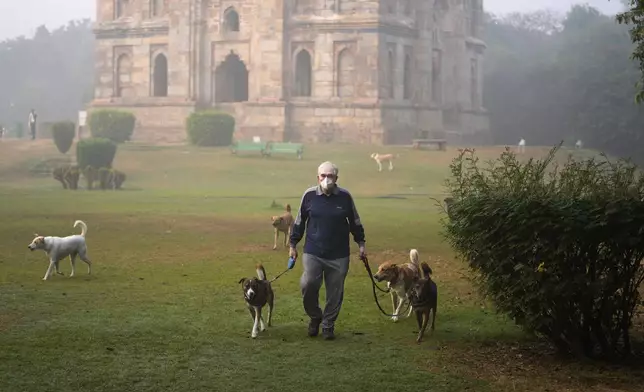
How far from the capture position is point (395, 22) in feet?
144

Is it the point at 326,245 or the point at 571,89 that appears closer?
the point at 326,245

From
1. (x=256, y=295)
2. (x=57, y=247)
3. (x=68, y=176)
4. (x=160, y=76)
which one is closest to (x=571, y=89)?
(x=160, y=76)

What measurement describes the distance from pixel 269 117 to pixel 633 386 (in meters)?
36.0

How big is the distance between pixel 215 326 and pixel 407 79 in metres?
36.5

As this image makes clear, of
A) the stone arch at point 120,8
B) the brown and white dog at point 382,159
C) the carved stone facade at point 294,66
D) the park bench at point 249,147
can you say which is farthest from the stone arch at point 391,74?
the stone arch at point 120,8

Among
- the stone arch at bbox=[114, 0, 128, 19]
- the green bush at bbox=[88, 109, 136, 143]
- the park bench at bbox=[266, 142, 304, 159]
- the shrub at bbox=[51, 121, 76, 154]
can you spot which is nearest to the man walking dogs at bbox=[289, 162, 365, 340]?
the park bench at bbox=[266, 142, 304, 159]

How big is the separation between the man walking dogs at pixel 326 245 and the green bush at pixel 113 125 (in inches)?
1290

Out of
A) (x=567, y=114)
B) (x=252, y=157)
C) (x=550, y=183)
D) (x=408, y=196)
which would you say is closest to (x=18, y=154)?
(x=252, y=157)

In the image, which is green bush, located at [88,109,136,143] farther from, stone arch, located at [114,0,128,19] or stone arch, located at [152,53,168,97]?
stone arch, located at [114,0,128,19]

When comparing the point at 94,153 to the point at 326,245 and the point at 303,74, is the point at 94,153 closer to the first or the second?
the point at 303,74

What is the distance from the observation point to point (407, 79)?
45.8 metres

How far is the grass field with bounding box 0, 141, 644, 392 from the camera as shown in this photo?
8164 millimetres

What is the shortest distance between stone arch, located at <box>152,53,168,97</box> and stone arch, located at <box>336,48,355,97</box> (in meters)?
8.40

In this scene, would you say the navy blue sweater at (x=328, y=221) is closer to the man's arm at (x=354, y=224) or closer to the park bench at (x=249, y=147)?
the man's arm at (x=354, y=224)
